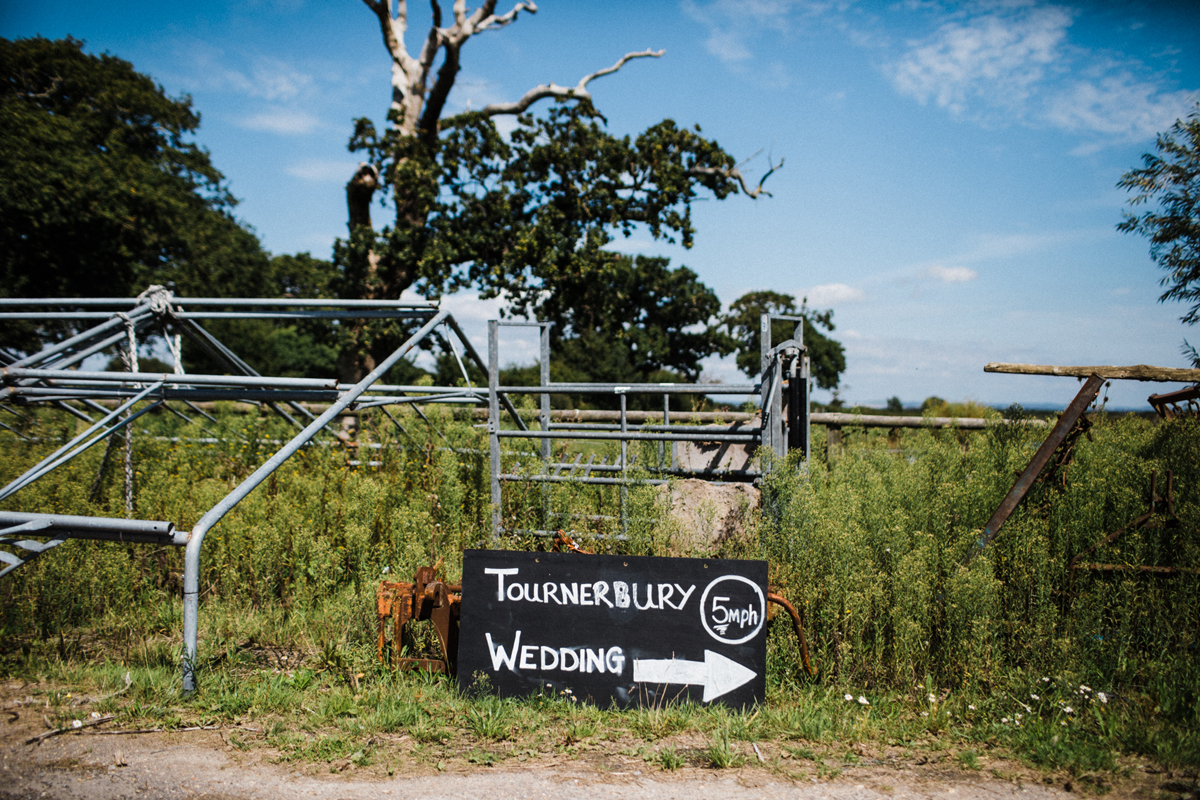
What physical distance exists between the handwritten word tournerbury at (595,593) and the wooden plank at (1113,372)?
2.75 m

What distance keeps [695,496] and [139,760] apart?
4011mm

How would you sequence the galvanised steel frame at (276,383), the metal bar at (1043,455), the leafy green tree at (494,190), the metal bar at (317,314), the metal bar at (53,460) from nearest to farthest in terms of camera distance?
the metal bar at (1043,455)
the metal bar at (53,460)
the galvanised steel frame at (276,383)
the metal bar at (317,314)
the leafy green tree at (494,190)

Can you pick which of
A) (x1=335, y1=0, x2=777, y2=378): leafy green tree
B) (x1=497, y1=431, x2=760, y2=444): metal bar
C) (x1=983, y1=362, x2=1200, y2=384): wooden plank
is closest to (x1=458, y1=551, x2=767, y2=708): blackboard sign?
(x1=497, y1=431, x2=760, y2=444): metal bar

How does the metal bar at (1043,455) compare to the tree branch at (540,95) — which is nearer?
the metal bar at (1043,455)

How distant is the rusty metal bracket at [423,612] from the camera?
382 centimetres

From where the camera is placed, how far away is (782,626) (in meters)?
4.06

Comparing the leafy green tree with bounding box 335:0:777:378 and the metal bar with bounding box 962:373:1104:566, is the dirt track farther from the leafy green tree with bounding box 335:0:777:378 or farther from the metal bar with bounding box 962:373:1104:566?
the leafy green tree with bounding box 335:0:777:378

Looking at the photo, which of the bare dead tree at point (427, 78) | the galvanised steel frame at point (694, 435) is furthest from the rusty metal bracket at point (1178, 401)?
the bare dead tree at point (427, 78)

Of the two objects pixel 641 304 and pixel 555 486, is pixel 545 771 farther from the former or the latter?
pixel 641 304

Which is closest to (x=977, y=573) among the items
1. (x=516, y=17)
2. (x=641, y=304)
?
(x=516, y=17)

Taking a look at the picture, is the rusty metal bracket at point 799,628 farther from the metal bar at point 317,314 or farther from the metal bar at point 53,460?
the metal bar at point 53,460

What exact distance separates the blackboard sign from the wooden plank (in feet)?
7.82

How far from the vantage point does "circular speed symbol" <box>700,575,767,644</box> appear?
3.64 m

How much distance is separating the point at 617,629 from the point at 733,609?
68 cm
